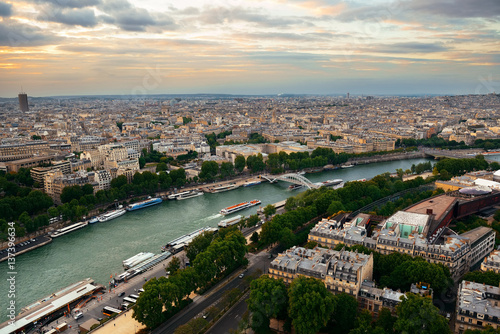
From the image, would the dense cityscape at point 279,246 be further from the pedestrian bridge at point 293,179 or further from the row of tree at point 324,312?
the pedestrian bridge at point 293,179

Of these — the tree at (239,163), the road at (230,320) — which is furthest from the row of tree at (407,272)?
the tree at (239,163)

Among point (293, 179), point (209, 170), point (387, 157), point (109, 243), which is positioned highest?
point (209, 170)

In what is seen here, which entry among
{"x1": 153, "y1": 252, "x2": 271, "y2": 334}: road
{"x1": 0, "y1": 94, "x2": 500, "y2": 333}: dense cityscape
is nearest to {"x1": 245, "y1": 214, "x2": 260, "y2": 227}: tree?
{"x1": 0, "y1": 94, "x2": 500, "y2": 333}: dense cityscape

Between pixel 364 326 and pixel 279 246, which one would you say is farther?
pixel 279 246

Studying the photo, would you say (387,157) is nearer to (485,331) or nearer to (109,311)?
(485,331)

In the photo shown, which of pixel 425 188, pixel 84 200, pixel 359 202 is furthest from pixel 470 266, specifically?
pixel 84 200

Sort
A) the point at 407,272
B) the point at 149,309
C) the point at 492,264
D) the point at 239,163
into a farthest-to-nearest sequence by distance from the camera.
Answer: the point at 239,163
the point at 492,264
the point at 407,272
the point at 149,309

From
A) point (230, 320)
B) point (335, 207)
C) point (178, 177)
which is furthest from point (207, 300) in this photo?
point (178, 177)
